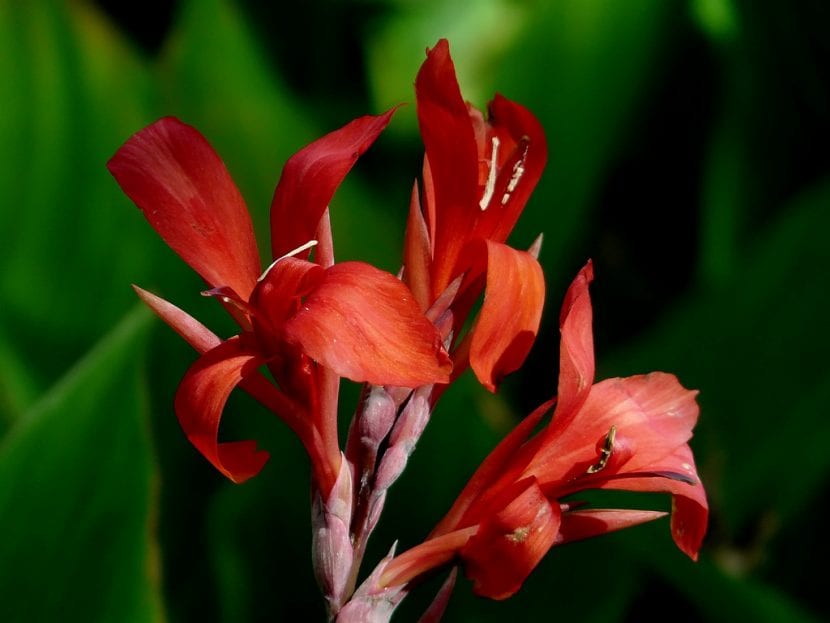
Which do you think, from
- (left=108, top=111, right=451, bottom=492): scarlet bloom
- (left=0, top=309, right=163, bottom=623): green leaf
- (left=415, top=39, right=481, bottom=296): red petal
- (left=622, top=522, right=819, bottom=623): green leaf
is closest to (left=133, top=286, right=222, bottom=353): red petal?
(left=108, top=111, right=451, bottom=492): scarlet bloom

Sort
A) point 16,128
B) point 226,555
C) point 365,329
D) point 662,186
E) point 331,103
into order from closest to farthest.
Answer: point 365,329 < point 226,555 < point 16,128 < point 331,103 < point 662,186

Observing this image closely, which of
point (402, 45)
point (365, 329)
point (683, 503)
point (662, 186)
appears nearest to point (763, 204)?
point (662, 186)

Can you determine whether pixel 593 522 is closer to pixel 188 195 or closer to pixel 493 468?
pixel 493 468

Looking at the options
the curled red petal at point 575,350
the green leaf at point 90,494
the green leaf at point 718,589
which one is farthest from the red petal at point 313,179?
the green leaf at point 718,589

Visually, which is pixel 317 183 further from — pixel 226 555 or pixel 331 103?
pixel 331 103

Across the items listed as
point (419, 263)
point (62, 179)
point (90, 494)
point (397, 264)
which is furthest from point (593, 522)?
point (62, 179)

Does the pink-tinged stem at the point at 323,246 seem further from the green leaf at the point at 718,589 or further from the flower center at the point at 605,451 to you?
the green leaf at the point at 718,589
